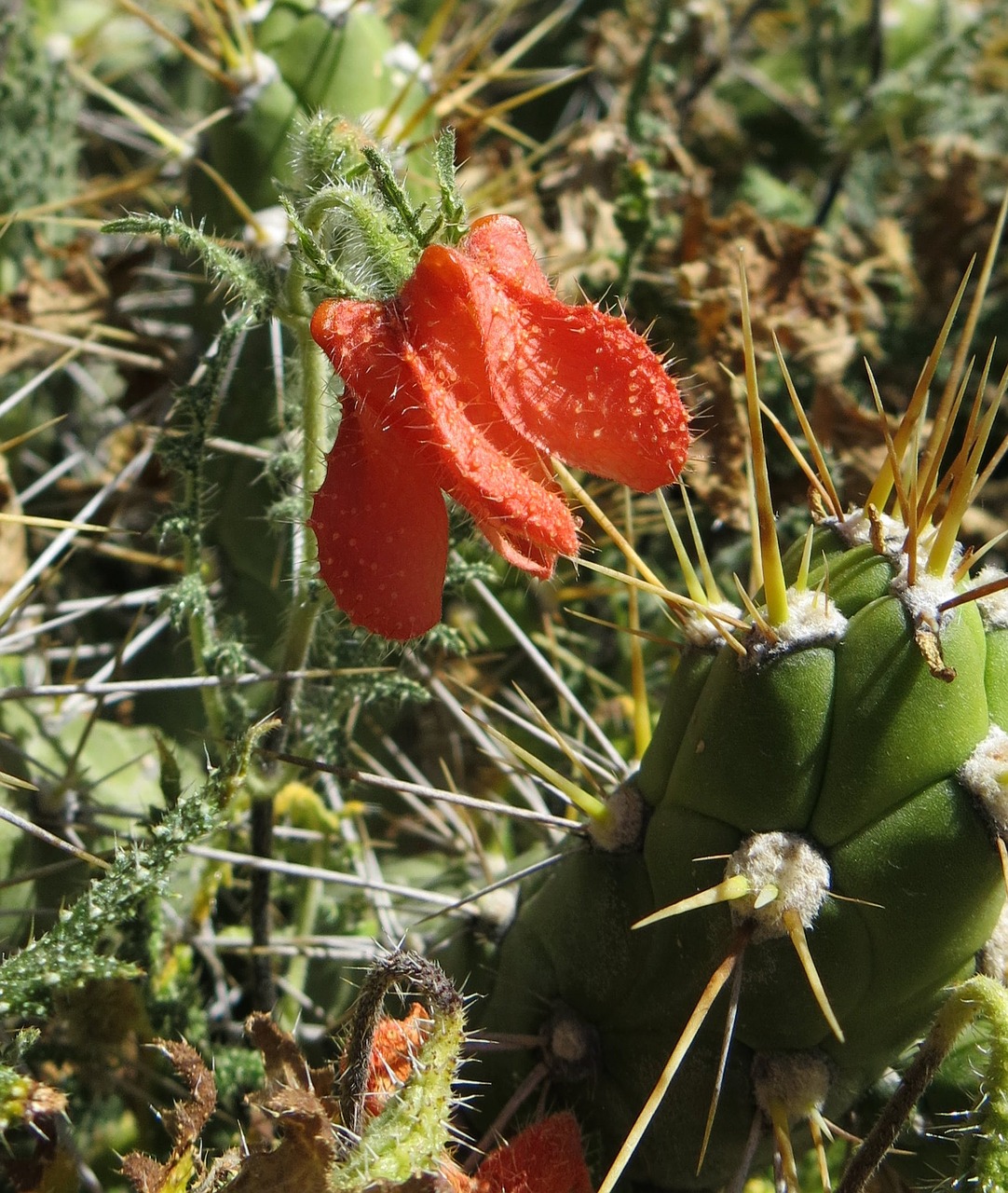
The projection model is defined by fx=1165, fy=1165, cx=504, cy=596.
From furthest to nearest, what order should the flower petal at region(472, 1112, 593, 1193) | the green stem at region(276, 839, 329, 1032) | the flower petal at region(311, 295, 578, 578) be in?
the green stem at region(276, 839, 329, 1032) < the flower petal at region(472, 1112, 593, 1193) < the flower petal at region(311, 295, 578, 578)

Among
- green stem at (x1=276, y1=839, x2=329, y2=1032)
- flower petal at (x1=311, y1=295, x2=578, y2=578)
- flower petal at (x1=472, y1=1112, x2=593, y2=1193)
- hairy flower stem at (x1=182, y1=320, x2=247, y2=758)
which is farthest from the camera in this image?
green stem at (x1=276, y1=839, x2=329, y2=1032)

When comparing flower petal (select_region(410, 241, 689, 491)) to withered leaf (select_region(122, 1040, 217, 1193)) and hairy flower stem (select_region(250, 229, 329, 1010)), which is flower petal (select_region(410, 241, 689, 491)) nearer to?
hairy flower stem (select_region(250, 229, 329, 1010))

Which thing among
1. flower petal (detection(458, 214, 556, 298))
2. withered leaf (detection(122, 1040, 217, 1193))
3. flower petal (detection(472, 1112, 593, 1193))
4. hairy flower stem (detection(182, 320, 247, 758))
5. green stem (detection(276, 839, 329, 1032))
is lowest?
green stem (detection(276, 839, 329, 1032))

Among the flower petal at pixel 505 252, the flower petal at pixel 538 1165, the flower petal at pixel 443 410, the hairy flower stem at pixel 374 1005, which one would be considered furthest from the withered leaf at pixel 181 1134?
the flower petal at pixel 505 252

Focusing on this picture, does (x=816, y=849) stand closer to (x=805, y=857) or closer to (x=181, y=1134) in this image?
(x=805, y=857)

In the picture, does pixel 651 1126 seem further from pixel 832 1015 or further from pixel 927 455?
pixel 927 455

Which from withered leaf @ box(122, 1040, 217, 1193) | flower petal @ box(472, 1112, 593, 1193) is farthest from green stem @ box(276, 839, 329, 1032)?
flower petal @ box(472, 1112, 593, 1193)
